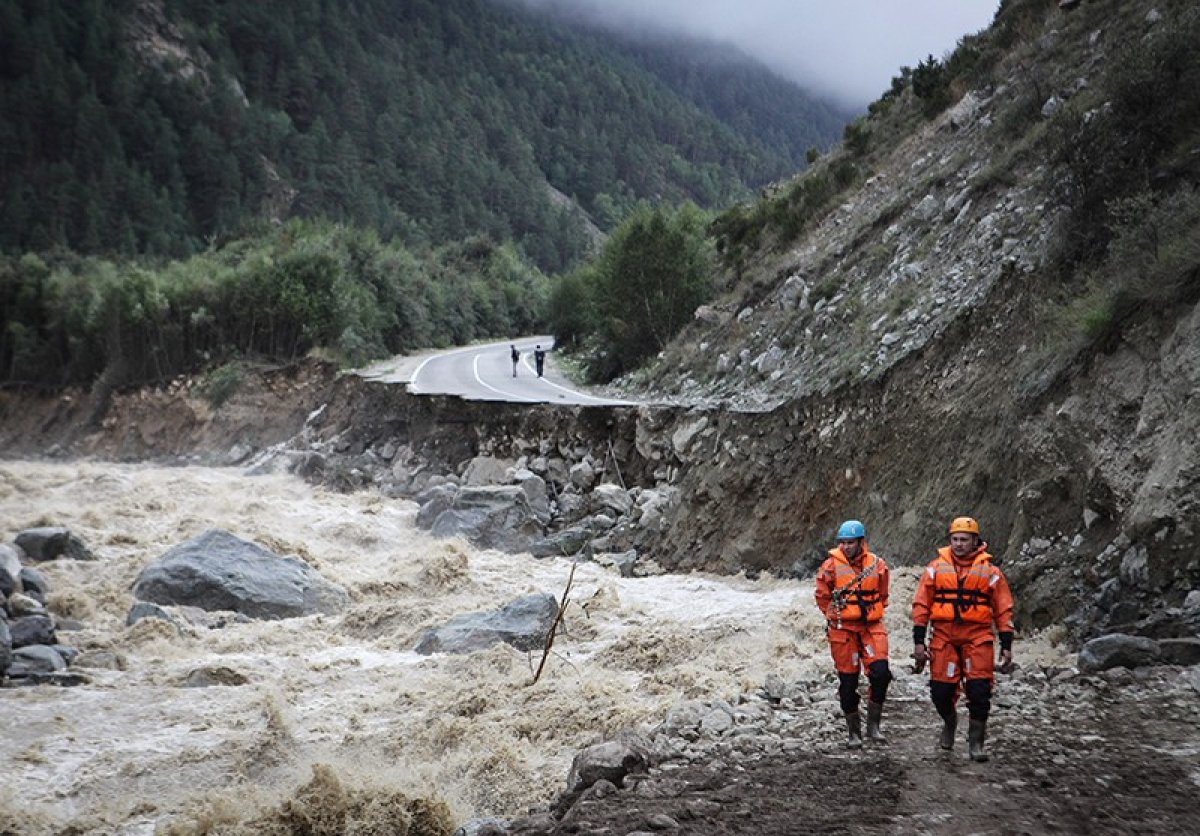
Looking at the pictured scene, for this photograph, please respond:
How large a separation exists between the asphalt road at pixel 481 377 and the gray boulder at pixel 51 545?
9.61 meters

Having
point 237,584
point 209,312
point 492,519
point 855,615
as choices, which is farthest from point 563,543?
point 209,312

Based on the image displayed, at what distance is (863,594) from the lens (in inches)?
257

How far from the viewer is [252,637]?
1284 centimetres

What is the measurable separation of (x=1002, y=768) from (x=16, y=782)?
26.4 feet

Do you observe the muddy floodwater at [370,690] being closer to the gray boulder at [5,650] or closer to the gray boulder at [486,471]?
the gray boulder at [5,650]

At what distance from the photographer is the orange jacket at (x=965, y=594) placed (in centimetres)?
604

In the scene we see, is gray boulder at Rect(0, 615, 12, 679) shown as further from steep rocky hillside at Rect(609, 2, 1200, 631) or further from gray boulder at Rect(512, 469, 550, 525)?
steep rocky hillside at Rect(609, 2, 1200, 631)

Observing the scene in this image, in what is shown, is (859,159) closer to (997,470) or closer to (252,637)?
(997,470)

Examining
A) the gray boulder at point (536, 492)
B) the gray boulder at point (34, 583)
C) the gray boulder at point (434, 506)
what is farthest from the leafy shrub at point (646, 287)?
the gray boulder at point (34, 583)

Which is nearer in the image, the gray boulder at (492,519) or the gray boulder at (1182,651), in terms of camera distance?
the gray boulder at (1182,651)

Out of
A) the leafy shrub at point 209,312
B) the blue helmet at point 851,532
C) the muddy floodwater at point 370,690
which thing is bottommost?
the muddy floodwater at point 370,690

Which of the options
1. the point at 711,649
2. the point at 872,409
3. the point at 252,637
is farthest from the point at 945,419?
the point at 252,637

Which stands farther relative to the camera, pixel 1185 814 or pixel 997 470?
pixel 997 470

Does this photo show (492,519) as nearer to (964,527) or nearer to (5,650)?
(5,650)
